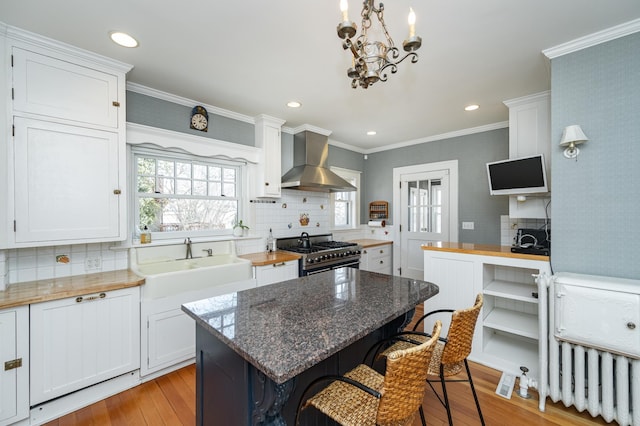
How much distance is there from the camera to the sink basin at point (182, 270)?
2.25m

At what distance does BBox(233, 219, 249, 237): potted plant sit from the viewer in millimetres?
3309

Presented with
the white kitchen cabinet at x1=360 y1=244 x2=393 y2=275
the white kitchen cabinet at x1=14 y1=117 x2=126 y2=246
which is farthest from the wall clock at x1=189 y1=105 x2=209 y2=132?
the white kitchen cabinet at x1=360 y1=244 x2=393 y2=275

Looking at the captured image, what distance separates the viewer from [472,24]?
1742 millimetres

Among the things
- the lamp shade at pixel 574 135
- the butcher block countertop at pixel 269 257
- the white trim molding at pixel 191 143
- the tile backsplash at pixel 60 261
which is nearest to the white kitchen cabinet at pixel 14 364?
the tile backsplash at pixel 60 261

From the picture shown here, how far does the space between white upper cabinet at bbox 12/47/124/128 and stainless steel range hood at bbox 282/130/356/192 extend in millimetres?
1977

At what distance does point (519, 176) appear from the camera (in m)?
2.70

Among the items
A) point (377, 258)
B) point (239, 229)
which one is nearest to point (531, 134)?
point (377, 258)

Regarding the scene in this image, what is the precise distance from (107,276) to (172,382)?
104cm

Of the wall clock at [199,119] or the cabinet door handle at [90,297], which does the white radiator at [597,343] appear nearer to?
the cabinet door handle at [90,297]

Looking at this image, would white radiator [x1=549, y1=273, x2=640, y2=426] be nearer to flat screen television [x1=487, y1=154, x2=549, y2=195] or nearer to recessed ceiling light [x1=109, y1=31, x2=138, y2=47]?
flat screen television [x1=487, y1=154, x2=549, y2=195]

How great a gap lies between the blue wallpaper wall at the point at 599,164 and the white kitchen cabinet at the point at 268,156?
275 cm

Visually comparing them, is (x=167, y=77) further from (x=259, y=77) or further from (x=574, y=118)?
(x=574, y=118)

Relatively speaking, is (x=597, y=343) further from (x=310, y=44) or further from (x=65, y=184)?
(x=65, y=184)

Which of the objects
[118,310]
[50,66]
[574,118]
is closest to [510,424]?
[574,118]
